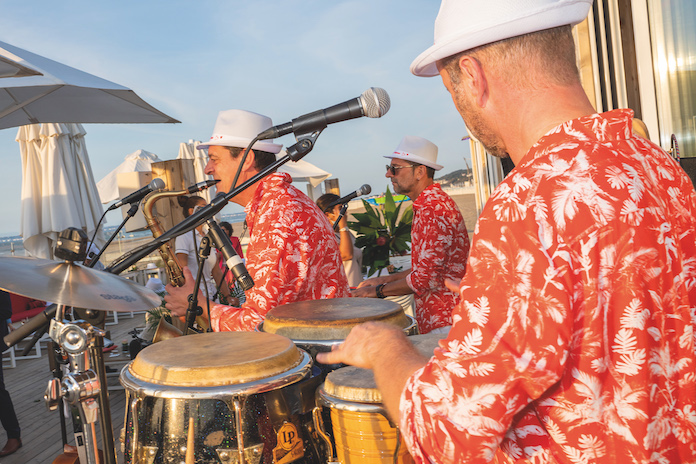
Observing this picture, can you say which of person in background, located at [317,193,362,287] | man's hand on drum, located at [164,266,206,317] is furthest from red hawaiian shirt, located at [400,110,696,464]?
person in background, located at [317,193,362,287]

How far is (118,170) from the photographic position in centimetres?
1630

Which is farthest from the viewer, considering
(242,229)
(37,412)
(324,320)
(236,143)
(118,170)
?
(242,229)

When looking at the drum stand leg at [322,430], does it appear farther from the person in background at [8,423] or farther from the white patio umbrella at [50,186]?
the white patio umbrella at [50,186]

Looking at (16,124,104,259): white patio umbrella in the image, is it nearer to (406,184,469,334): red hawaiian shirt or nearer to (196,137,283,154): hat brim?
(196,137,283,154): hat brim

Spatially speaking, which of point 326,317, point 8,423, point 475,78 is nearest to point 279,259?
point 326,317

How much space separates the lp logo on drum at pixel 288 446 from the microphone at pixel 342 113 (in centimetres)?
104

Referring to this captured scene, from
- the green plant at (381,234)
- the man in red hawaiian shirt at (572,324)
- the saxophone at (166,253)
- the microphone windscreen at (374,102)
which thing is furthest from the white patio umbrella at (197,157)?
the man in red hawaiian shirt at (572,324)

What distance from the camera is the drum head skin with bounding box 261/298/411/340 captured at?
219cm

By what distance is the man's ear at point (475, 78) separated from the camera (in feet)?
3.93

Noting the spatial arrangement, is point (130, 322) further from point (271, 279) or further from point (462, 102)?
point (462, 102)

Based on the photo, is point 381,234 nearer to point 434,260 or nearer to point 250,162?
point 434,260

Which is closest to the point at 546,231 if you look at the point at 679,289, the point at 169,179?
the point at 679,289

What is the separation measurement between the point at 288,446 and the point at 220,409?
27cm

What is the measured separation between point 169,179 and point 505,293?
5.70 meters
